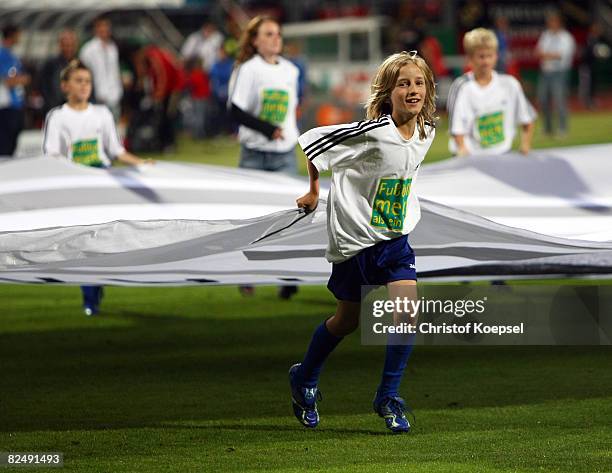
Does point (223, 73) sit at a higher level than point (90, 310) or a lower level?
higher

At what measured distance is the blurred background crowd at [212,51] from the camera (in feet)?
67.5

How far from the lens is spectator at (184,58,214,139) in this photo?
2233cm

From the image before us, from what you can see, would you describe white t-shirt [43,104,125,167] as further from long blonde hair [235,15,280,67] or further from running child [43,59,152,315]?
long blonde hair [235,15,280,67]

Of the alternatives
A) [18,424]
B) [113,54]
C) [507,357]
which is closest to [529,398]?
[507,357]

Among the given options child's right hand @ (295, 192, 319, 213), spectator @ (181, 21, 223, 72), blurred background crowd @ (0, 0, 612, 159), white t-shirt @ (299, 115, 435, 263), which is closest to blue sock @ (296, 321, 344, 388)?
white t-shirt @ (299, 115, 435, 263)

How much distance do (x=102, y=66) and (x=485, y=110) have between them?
8926 millimetres

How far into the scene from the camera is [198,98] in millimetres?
22625

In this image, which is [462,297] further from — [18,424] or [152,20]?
[152,20]

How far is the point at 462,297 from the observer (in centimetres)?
836

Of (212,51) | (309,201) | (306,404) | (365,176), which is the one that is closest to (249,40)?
(309,201)

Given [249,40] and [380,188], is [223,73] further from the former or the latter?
[380,188]

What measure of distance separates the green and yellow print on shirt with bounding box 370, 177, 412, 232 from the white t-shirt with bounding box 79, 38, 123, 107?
1173 cm

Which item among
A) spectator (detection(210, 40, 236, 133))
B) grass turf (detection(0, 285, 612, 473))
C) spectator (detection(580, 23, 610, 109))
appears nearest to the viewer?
grass turf (detection(0, 285, 612, 473))

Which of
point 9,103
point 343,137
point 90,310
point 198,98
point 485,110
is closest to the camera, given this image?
point 343,137
